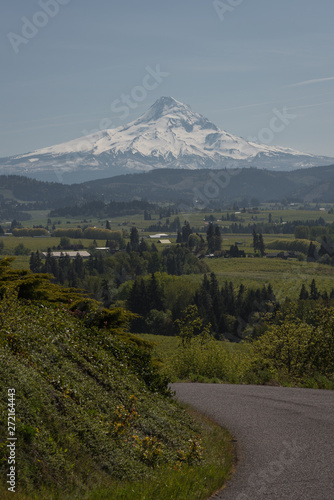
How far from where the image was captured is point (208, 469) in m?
12.3

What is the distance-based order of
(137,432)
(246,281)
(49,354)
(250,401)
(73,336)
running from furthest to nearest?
(246,281) → (250,401) → (73,336) → (49,354) → (137,432)

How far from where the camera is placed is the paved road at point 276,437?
36.4ft

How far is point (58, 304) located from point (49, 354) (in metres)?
6.57

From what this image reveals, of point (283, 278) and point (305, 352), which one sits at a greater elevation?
point (305, 352)

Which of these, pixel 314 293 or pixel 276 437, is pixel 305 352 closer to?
pixel 276 437

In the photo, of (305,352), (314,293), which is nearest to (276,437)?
(305,352)

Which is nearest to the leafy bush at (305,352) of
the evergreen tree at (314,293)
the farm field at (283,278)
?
the evergreen tree at (314,293)

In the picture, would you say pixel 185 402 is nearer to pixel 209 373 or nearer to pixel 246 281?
pixel 209 373

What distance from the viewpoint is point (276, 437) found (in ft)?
48.4

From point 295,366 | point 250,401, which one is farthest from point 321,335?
point 250,401

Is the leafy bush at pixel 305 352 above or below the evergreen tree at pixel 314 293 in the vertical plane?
above

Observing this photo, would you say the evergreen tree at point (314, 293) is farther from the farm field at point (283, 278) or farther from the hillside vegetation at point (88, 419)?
the hillside vegetation at point (88, 419)

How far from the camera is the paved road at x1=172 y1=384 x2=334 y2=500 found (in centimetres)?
1109

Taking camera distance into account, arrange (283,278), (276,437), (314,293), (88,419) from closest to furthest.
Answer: (88,419) < (276,437) < (314,293) < (283,278)
